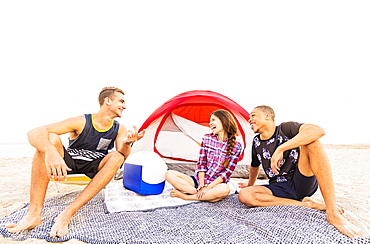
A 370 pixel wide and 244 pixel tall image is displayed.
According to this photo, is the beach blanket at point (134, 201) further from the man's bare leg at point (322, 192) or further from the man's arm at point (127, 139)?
the man's bare leg at point (322, 192)

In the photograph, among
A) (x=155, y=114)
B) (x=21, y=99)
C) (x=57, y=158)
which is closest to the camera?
(x=57, y=158)

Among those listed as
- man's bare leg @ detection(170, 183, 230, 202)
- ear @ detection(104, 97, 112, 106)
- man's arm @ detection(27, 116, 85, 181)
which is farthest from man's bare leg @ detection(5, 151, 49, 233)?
man's bare leg @ detection(170, 183, 230, 202)

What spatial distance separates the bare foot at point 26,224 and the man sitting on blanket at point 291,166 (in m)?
1.56

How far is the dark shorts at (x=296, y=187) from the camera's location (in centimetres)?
186

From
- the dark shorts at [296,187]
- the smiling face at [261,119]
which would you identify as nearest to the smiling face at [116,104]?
the smiling face at [261,119]

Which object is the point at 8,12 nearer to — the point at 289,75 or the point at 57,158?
the point at 57,158

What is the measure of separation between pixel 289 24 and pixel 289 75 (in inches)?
157

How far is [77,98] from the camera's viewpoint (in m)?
15.7

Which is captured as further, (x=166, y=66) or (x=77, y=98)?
(x=77, y=98)

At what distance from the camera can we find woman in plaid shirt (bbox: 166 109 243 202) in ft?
7.94

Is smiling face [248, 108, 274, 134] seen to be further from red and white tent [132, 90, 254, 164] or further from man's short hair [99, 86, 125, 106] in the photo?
red and white tent [132, 90, 254, 164]

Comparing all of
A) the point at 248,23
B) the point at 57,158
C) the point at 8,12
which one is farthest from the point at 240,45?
the point at 57,158

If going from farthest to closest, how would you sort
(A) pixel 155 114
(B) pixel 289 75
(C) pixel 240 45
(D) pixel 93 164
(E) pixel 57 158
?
(B) pixel 289 75, (C) pixel 240 45, (A) pixel 155 114, (D) pixel 93 164, (E) pixel 57 158

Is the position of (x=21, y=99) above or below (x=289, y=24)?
below
